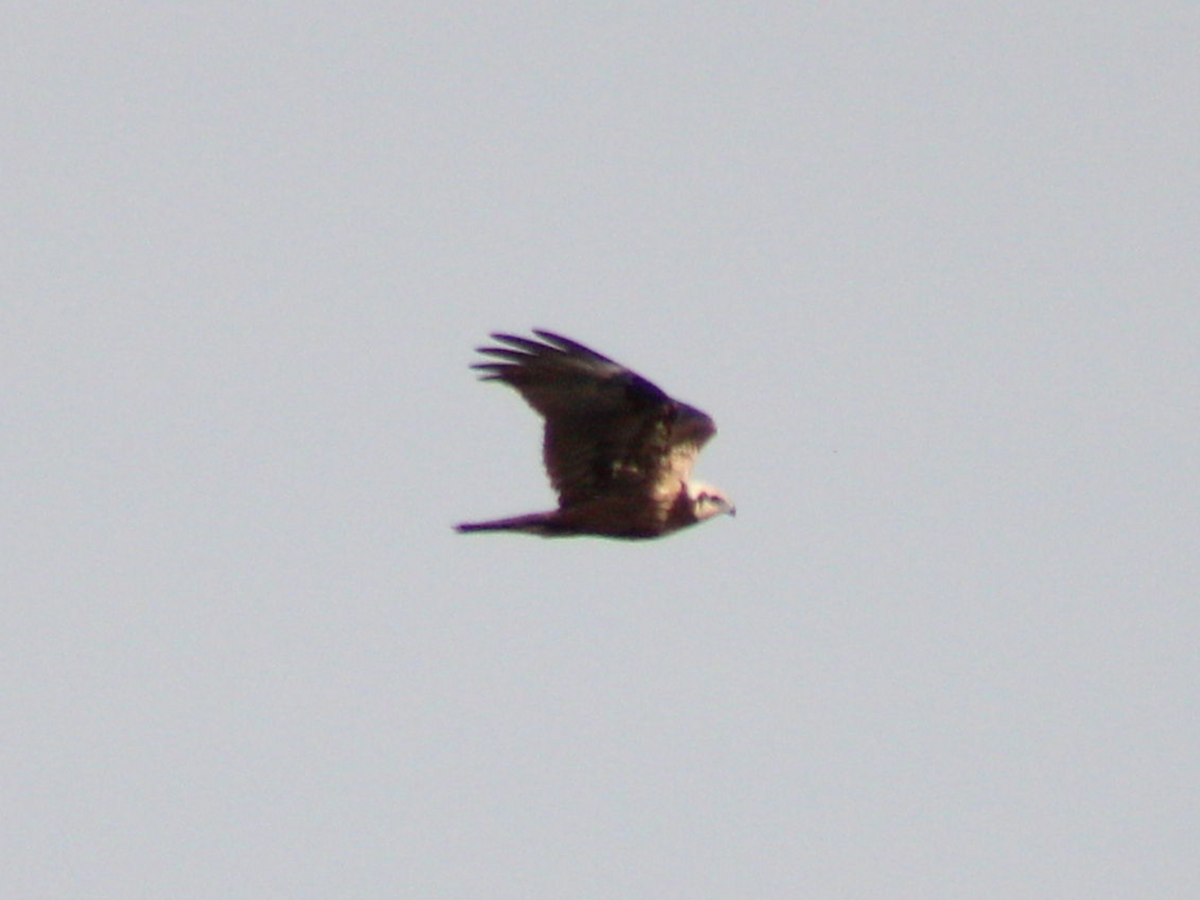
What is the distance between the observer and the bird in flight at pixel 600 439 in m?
28.7

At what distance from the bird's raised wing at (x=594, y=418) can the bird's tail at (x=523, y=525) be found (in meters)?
0.20

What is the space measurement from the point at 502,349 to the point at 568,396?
528 millimetres

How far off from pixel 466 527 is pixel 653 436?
4.46 feet

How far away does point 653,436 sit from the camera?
2888 cm

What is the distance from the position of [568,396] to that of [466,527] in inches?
42.5

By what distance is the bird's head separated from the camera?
1160 inches

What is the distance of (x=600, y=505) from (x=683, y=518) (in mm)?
690

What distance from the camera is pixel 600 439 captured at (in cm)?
Answer: 2889

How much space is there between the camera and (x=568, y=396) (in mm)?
28797

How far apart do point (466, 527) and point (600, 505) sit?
922 millimetres

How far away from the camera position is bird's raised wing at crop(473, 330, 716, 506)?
28656 mm

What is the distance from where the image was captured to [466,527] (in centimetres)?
2870

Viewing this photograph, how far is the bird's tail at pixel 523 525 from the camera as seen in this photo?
28703 mm

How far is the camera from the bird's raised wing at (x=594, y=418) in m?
28.7
